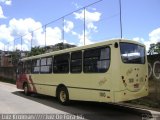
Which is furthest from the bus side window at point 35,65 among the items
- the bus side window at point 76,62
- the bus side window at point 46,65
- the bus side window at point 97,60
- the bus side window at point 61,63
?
the bus side window at point 97,60

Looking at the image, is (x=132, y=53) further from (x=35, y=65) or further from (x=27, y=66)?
(x=27, y=66)

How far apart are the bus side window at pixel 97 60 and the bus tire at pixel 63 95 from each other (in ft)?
6.53

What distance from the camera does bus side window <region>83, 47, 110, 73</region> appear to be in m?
10.4

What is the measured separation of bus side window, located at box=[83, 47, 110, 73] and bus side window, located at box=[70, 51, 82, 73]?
1.32 feet

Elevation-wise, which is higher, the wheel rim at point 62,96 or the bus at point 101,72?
the bus at point 101,72

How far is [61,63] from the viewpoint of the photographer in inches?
537

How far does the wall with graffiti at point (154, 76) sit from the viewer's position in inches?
489

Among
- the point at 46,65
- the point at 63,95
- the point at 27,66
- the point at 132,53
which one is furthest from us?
the point at 27,66

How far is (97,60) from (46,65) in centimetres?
512

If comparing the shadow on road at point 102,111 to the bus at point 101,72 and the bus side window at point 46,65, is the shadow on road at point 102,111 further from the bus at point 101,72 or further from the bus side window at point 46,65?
the bus side window at point 46,65

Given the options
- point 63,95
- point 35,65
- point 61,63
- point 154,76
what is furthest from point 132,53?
point 35,65

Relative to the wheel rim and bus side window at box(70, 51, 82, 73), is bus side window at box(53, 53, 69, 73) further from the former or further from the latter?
the wheel rim

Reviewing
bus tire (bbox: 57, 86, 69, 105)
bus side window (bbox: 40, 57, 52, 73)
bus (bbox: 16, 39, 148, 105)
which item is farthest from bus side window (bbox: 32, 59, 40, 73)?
bus tire (bbox: 57, 86, 69, 105)

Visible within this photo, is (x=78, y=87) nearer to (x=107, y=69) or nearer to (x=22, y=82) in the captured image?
(x=107, y=69)
